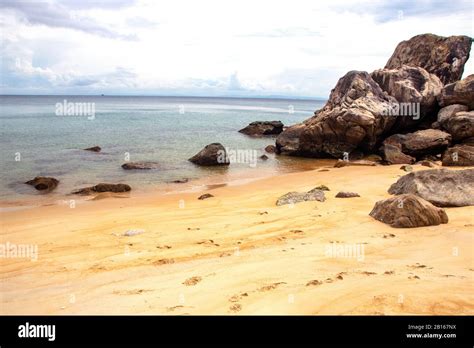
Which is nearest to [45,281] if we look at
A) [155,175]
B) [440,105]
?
[155,175]

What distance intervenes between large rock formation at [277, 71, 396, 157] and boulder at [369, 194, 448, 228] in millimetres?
16569

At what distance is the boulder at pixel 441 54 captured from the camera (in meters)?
30.9

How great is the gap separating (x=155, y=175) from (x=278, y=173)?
22.3 ft

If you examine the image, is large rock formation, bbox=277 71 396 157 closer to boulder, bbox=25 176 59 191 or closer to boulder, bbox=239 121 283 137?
boulder, bbox=25 176 59 191

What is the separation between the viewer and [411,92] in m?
27.2

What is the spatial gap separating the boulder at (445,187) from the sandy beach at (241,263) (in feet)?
1.43

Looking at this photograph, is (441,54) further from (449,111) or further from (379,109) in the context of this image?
(379,109)

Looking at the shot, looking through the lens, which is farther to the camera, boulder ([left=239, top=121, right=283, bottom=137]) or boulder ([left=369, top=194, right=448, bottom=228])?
boulder ([left=239, top=121, right=283, bottom=137])

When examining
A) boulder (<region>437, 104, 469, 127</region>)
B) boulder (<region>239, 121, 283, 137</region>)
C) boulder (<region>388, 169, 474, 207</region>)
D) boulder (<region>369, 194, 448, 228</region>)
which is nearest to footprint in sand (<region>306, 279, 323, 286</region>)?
boulder (<region>369, 194, 448, 228</region>)

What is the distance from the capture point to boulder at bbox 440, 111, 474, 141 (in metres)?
23.4

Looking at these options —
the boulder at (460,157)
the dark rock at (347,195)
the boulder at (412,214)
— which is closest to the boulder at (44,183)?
the dark rock at (347,195)

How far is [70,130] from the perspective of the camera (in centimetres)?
4516

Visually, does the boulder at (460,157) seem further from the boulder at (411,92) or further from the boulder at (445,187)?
the boulder at (445,187)

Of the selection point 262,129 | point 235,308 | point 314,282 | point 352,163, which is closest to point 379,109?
point 352,163
